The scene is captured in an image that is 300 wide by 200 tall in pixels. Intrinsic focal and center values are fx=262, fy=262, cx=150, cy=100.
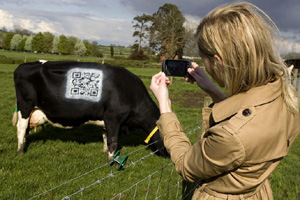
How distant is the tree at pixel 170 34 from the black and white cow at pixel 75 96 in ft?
89.6

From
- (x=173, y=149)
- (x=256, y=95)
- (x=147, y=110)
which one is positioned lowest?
(x=147, y=110)

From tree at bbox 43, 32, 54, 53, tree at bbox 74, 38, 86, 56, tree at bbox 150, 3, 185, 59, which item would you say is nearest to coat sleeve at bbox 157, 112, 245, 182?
tree at bbox 150, 3, 185, 59

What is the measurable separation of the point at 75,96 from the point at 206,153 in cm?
423

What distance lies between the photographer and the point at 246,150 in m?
1.15

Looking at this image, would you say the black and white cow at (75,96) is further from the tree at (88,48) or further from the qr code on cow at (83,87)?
the tree at (88,48)

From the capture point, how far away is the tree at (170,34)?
34.6 meters

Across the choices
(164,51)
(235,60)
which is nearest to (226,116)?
(235,60)

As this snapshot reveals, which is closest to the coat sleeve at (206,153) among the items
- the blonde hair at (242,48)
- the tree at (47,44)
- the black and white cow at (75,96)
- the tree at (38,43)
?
the blonde hair at (242,48)

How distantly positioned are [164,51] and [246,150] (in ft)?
121

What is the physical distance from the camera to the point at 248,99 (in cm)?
126

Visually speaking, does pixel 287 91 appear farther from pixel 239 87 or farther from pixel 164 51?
pixel 164 51

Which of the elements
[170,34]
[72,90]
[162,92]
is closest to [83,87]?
[72,90]

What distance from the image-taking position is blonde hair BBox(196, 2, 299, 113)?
4.07 ft

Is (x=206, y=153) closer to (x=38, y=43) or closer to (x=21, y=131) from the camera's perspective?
(x=21, y=131)
